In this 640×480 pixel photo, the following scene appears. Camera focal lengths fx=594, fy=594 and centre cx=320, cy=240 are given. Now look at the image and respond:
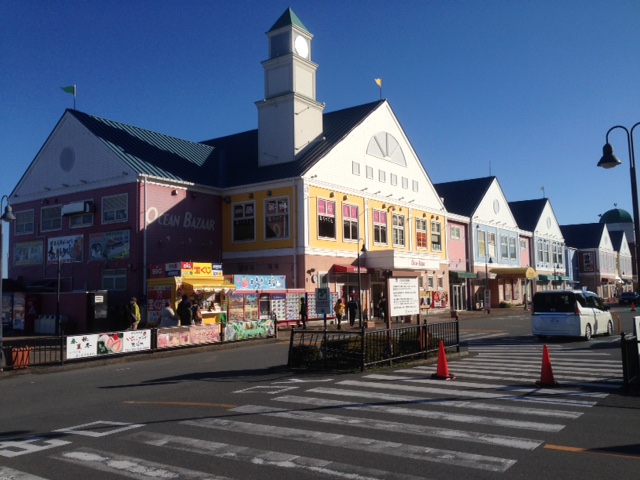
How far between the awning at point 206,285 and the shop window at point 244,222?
7161 millimetres

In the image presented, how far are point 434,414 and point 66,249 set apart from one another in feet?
98.5

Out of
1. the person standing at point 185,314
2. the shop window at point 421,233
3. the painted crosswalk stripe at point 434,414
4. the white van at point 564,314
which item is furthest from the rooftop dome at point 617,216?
the painted crosswalk stripe at point 434,414

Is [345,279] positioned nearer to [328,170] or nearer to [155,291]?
[328,170]

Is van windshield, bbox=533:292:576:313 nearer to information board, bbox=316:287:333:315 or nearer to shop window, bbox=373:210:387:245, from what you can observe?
information board, bbox=316:287:333:315

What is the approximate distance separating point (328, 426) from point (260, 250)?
1019 inches

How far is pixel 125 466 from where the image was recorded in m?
7.03

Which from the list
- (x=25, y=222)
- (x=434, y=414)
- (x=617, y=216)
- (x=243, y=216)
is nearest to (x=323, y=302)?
(x=434, y=414)

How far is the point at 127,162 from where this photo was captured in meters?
31.8

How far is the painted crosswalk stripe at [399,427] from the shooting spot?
7.72 meters

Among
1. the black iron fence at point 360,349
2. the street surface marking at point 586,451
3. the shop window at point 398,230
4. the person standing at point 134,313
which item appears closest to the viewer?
the street surface marking at point 586,451

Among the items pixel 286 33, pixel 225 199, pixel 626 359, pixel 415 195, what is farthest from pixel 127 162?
pixel 626 359

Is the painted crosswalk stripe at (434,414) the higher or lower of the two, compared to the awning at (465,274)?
lower

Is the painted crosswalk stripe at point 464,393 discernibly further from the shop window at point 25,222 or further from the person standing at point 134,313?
the shop window at point 25,222

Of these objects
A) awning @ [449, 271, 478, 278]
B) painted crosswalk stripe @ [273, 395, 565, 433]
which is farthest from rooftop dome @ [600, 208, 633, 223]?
painted crosswalk stripe @ [273, 395, 565, 433]
